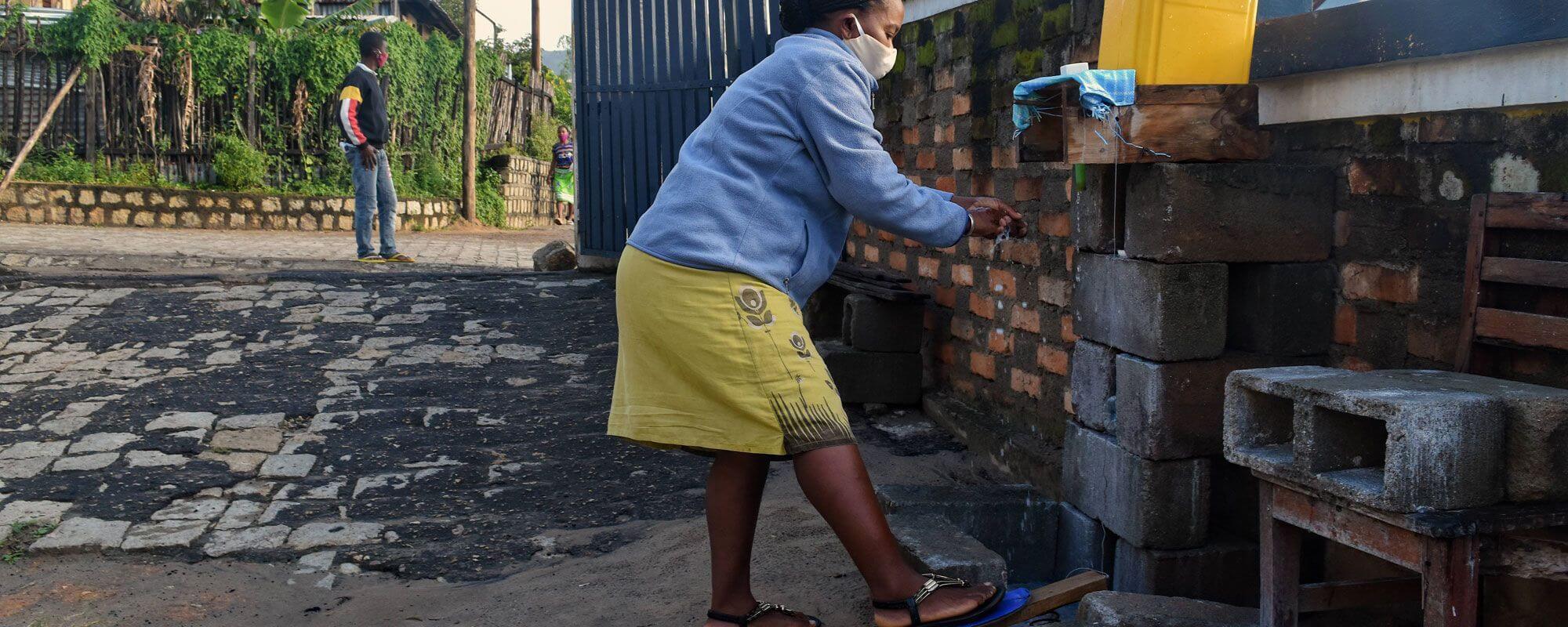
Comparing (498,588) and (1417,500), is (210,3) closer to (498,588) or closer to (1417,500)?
(498,588)

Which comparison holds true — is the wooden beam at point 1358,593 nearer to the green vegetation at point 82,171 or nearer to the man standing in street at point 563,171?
the green vegetation at point 82,171

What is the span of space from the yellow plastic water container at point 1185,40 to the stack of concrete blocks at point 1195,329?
0.23m

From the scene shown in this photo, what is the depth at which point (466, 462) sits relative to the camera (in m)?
4.78

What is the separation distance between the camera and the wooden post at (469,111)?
55.3ft

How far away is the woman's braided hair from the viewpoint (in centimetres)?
263

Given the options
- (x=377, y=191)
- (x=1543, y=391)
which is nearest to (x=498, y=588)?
(x=1543, y=391)

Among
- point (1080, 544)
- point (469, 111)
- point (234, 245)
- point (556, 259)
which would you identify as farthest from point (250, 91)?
point (1080, 544)

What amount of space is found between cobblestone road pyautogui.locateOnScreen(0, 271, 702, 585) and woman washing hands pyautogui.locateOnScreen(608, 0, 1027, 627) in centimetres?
145

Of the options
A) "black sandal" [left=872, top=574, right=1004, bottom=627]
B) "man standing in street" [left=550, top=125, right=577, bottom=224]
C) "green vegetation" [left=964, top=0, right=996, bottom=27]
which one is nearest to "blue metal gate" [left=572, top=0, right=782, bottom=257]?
"green vegetation" [left=964, top=0, right=996, bottom=27]

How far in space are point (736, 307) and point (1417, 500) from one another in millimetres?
1297

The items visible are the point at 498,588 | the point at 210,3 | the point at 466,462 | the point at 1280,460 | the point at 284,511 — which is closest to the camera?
the point at 1280,460

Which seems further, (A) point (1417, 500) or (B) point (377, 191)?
(B) point (377, 191)

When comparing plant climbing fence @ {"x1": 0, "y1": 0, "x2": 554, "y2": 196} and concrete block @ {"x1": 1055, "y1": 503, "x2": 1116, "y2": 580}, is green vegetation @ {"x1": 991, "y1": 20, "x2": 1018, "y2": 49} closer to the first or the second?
concrete block @ {"x1": 1055, "y1": 503, "x2": 1116, "y2": 580}

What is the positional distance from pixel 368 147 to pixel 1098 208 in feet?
25.4
